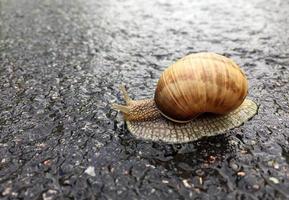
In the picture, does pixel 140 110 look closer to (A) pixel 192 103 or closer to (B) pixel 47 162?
(A) pixel 192 103

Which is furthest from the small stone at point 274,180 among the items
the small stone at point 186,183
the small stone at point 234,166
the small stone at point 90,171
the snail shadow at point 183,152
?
the small stone at point 90,171

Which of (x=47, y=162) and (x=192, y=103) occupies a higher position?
(x=192, y=103)

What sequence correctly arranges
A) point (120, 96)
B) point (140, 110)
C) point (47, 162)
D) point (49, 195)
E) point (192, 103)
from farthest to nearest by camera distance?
point (120, 96) → point (140, 110) → point (192, 103) → point (47, 162) → point (49, 195)

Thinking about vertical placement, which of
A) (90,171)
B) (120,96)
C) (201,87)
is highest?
(201,87)

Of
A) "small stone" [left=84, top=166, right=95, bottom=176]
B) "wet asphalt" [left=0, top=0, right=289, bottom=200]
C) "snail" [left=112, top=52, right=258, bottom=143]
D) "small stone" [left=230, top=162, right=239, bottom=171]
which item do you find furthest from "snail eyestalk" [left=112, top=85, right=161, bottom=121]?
"small stone" [left=230, top=162, right=239, bottom=171]

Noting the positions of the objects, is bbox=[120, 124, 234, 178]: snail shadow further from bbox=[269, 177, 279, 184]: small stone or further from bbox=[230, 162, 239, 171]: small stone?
bbox=[269, 177, 279, 184]: small stone

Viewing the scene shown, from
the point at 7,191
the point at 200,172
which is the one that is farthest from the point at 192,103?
the point at 7,191

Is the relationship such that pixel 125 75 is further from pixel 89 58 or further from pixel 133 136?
pixel 133 136
